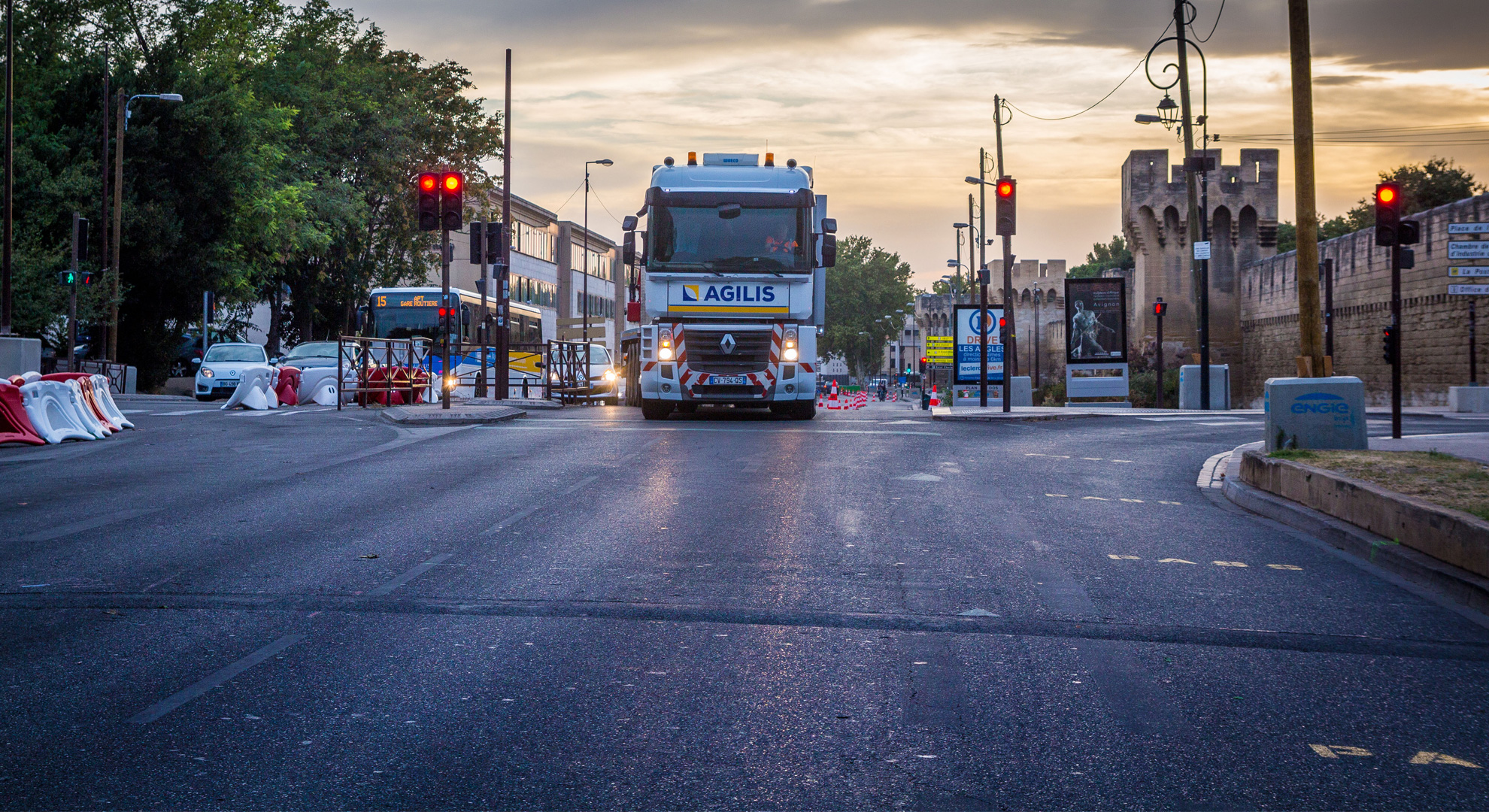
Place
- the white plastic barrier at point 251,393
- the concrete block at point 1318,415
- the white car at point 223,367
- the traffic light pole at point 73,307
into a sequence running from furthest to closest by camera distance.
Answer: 1. the white car at point 223,367
2. the traffic light pole at point 73,307
3. the white plastic barrier at point 251,393
4. the concrete block at point 1318,415

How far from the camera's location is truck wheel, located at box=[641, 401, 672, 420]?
861 inches

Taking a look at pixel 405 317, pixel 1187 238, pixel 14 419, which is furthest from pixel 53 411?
pixel 1187 238

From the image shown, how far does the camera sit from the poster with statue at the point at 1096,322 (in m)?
34.1

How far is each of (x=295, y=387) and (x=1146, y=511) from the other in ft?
73.4

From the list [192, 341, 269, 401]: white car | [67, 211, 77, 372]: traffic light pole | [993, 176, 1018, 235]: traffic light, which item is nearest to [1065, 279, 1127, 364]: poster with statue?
[993, 176, 1018, 235]: traffic light

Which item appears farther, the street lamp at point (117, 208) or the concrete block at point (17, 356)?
the street lamp at point (117, 208)

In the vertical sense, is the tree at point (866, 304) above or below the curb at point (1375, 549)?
above

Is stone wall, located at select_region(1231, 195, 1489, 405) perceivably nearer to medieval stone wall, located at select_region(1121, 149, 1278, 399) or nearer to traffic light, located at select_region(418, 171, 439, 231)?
medieval stone wall, located at select_region(1121, 149, 1278, 399)

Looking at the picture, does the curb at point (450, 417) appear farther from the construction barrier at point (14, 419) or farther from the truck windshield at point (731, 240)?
the construction barrier at point (14, 419)

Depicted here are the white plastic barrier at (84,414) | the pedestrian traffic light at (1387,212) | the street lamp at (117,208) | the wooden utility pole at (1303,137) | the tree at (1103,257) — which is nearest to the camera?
the wooden utility pole at (1303,137)

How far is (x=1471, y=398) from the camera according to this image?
28.3 metres

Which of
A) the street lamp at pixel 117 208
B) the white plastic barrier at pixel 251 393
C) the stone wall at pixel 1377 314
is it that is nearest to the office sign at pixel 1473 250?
the stone wall at pixel 1377 314

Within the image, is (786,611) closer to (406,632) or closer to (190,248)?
(406,632)

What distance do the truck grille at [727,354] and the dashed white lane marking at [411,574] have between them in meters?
13.3
